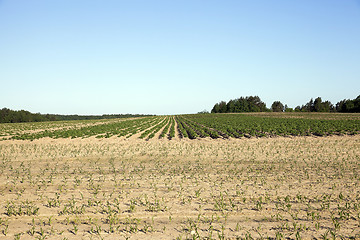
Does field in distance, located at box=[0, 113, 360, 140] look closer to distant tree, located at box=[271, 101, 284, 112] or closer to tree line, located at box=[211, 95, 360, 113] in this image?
tree line, located at box=[211, 95, 360, 113]

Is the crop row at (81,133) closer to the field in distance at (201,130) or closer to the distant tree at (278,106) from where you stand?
the field in distance at (201,130)

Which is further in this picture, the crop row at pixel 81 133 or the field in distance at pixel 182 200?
the crop row at pixel 81 133

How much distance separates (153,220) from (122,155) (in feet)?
35.7

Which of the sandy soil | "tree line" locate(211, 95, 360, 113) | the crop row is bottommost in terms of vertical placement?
the sandy soil

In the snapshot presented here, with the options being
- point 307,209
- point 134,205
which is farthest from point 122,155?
point 307,209

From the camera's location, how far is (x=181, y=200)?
765 centimetres

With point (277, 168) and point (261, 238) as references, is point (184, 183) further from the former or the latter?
point (277, 168)

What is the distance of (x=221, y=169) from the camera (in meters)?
12.0

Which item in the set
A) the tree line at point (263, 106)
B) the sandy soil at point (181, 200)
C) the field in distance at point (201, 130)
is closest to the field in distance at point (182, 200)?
the sandy soil at point (181, 200)

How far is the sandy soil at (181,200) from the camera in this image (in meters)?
5.75

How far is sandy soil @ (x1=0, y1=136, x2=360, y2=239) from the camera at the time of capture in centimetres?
575

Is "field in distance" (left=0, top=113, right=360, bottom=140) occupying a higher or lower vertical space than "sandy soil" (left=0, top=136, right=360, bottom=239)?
higher

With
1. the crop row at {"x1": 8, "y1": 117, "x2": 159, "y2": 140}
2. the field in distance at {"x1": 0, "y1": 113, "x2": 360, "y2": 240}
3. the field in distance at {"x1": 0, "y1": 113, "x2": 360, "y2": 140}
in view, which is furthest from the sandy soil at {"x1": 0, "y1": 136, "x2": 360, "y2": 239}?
the crop row at {"x1": 8, "y1": 117, "x2": 159, "y2": 140}

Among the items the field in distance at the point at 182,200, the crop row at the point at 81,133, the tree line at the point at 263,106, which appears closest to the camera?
the field in distance at the point at 182,200
